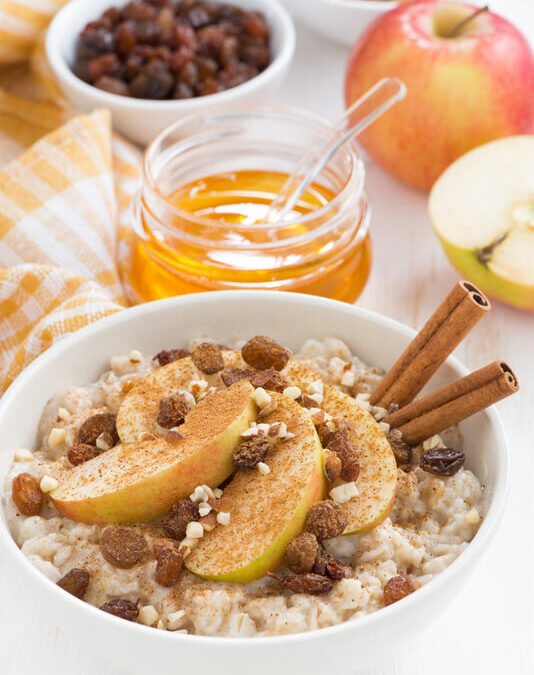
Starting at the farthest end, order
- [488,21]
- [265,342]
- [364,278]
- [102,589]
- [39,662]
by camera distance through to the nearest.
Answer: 1. [488,21]
2. [364,278]
3. [265,342]
4. [39,662]
5. [102,589]

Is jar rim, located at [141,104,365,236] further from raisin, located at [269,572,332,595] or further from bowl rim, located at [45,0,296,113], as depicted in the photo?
raisin, located at [269,572,332,595]

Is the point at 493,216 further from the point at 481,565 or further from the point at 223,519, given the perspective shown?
the point at 223,519

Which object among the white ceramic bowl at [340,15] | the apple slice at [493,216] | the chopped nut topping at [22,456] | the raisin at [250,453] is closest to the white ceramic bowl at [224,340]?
the chopped nut topping at [22,456]

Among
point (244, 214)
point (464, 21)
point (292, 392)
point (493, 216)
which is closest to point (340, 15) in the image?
point (464, 21)

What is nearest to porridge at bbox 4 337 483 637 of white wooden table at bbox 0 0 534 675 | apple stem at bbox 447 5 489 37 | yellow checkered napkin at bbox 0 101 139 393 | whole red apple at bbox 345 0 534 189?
white wooden table at bbox 0 0 534 675

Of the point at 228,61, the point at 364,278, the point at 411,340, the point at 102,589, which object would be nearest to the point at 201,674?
the point at 102,589

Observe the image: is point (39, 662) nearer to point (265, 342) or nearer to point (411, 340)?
point (265, 342)

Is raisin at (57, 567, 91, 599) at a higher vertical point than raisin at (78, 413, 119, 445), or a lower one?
higher
